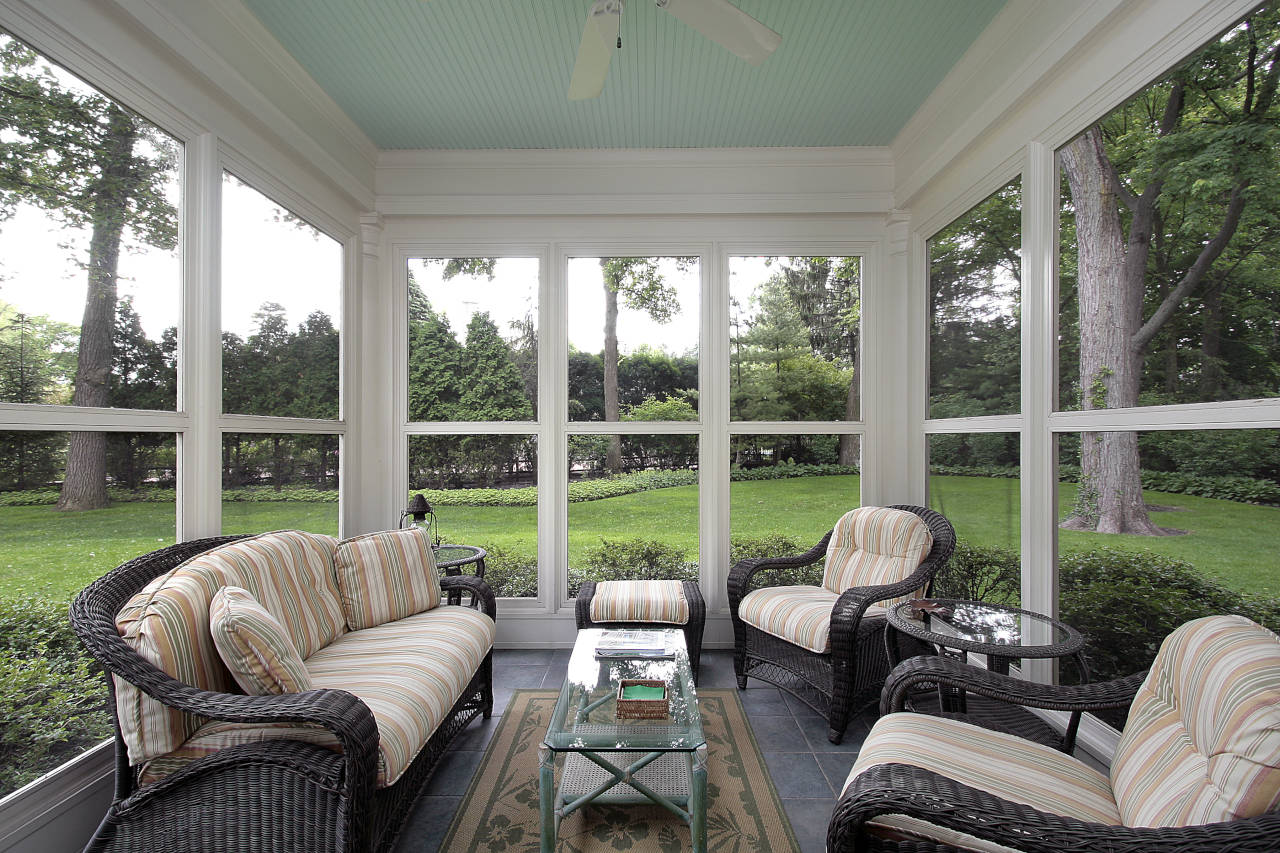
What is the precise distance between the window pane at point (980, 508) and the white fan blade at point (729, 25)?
1999 mm

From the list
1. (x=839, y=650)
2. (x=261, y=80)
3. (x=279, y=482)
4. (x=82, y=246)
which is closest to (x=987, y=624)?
(x=839, y=650)

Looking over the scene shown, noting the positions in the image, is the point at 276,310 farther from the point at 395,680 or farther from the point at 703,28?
the point at 703,28

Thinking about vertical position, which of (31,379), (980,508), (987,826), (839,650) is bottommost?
(839,650)

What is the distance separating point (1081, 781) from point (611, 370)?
2.92 metres

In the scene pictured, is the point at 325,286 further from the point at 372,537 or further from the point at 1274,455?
the point at 1274,455

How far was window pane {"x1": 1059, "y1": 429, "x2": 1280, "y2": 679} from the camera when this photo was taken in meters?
1.59

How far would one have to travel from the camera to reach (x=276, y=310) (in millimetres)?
2752

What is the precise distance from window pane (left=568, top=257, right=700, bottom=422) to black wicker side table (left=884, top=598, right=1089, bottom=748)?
188 centimetres

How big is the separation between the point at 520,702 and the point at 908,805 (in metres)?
2.15

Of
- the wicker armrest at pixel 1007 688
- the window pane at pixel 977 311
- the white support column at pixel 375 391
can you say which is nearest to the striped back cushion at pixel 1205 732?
the wicker armrest at pixel 1007 688

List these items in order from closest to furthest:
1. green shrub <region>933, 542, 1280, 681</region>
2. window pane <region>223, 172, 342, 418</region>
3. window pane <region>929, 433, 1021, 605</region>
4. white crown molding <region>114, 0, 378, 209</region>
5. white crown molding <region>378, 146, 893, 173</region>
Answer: green shrub <region>933, 542, 1280, 681</region>, white crown molding <region>114, 0, 378, 209</region>, window pane <region>223, 172, 342, 418</region>, window pane <region>929, 433, 1021, 605</region>, white crown molding <region>378, 146, 893, 173</region>

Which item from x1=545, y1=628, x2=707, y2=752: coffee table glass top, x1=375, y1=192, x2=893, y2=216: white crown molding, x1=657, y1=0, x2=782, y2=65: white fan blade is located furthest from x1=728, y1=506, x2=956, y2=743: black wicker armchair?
x1=657, y1=0, x2=782, y2=65: white fan blade

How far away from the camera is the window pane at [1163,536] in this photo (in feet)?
5.22

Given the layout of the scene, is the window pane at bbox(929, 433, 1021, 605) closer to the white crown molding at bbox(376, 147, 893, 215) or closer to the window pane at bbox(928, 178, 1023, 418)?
the window pane at bbox(928, 178, 1023, 418)
